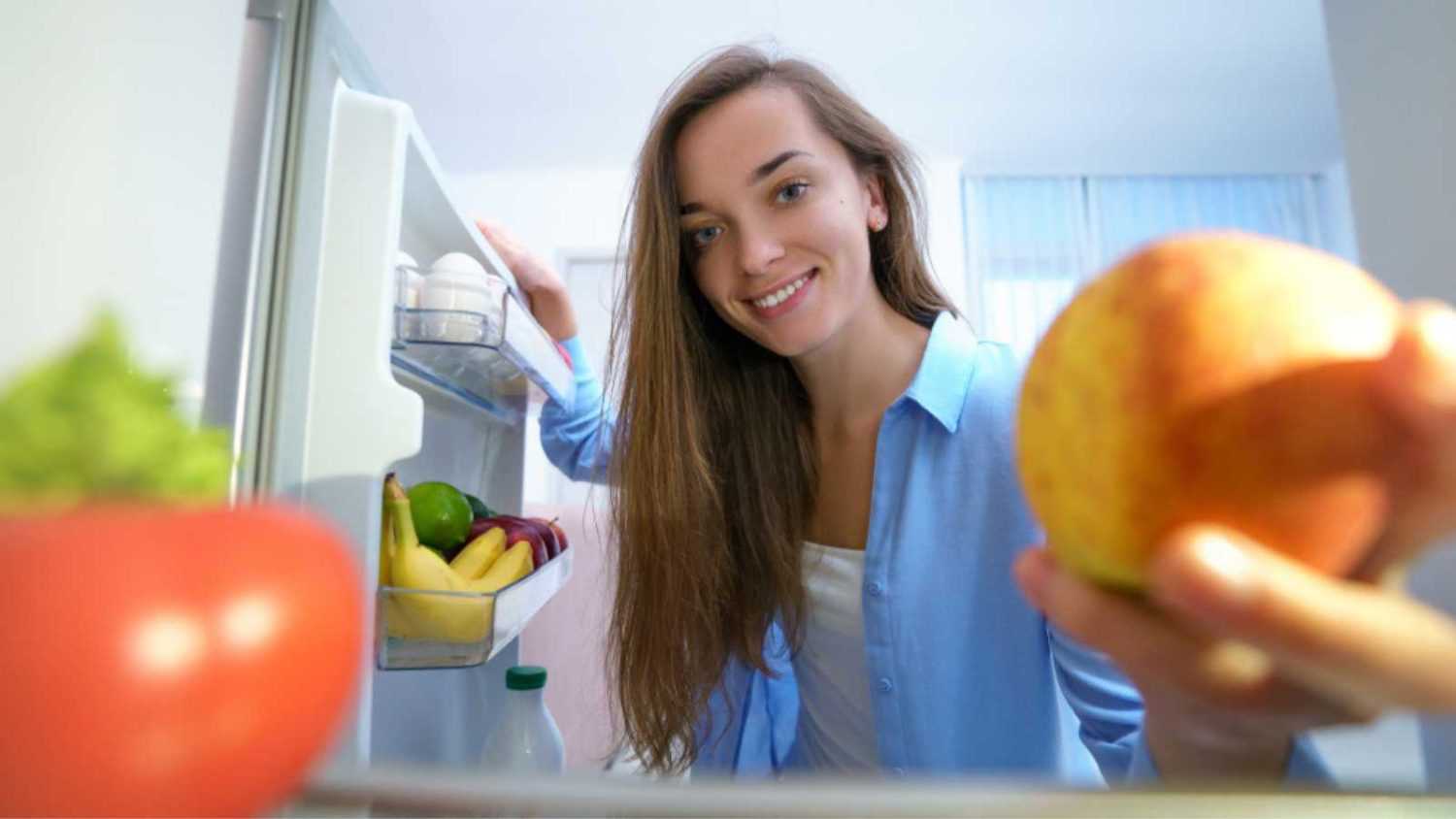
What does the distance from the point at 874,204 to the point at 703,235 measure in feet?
0.85

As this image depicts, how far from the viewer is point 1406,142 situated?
422 millimetres

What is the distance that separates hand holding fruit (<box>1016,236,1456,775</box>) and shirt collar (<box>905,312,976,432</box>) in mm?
583

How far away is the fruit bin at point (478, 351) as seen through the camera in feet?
1.95

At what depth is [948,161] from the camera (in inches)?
135

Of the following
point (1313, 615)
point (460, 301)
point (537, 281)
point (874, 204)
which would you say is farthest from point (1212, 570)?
point (537, 281)

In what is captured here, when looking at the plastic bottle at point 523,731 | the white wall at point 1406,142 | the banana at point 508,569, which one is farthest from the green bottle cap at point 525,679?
the white wall at point 1406,142

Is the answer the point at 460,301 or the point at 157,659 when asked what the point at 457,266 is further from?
the point at 157,659

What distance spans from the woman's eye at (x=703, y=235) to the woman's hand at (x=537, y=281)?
27 cm

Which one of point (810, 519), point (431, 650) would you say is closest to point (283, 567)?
point (431, 650)

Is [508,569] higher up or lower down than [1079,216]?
lower down

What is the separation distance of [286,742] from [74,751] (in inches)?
1.5

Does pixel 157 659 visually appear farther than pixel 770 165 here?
No

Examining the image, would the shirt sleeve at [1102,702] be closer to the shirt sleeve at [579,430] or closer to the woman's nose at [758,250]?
the woman's nose at [758,250]

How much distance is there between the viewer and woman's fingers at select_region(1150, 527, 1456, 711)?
0.14 meters
